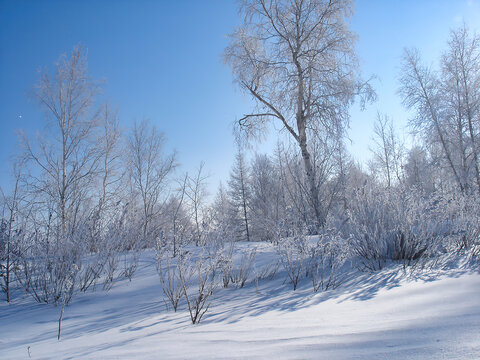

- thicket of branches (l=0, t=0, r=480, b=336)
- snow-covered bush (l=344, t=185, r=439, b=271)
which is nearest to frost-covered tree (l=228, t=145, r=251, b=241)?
thicket of branches (l=0, t=0, r=480, b=336)

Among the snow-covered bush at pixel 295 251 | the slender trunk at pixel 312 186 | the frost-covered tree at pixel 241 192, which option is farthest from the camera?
the frost-covered tree at pixel 241 192

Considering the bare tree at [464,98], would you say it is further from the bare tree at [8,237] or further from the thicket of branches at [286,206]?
the bare tree at [8,237]

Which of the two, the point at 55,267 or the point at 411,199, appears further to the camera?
the point at 411,199

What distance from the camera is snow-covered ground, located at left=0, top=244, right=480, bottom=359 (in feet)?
4.72

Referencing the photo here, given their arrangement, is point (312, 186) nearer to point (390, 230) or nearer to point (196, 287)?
point (390, 230)

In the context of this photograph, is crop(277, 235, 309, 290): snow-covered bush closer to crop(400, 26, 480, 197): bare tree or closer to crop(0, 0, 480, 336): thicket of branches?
crop(0, 0, 480, 336): thicket of branches

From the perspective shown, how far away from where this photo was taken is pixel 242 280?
403 centimetres

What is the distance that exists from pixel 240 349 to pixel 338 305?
1460mm

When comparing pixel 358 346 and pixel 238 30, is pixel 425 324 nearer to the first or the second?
pixel 358 346

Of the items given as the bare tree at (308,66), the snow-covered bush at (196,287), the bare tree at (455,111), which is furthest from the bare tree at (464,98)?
the snow-covered bush at (196,287)

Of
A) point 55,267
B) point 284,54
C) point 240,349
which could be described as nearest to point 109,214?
point 55,267

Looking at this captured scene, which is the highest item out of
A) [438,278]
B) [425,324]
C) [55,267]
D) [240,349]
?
[55,267]

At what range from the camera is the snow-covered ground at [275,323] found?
4.72 feet

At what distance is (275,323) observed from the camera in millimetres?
2158
